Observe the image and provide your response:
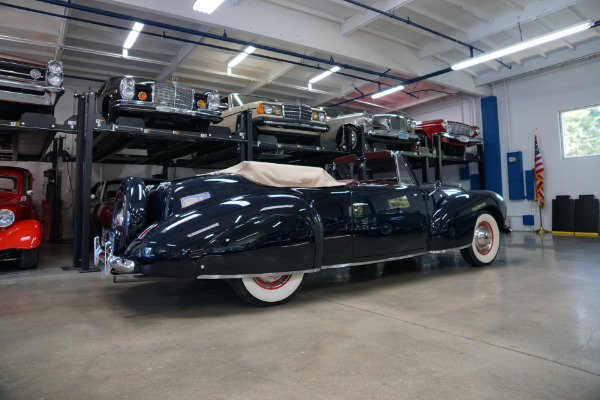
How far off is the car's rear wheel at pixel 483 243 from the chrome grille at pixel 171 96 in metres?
4.61

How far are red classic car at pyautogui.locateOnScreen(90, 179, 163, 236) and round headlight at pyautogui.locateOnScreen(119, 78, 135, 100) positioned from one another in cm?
209

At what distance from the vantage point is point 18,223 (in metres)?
5.20

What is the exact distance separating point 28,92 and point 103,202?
316 centimetres

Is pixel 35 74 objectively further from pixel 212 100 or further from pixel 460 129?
pixel 460 129

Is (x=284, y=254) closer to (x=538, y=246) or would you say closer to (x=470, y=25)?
(x=538, y=246)

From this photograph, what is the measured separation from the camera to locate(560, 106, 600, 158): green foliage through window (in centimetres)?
1026

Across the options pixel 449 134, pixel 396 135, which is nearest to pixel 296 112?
pixel 396 135

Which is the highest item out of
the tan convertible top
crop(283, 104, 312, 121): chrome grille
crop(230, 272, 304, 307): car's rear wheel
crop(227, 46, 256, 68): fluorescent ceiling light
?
crop(227, 46, 256, 68): fluorescent ceiling light

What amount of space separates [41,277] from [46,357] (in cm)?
320

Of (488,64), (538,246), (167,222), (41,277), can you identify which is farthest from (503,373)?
(488,64)

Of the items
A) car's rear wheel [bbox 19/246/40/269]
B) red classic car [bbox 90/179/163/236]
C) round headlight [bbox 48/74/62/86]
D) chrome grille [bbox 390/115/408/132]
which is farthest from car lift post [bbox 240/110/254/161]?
chrome grille [bbox 390/115/408/132]

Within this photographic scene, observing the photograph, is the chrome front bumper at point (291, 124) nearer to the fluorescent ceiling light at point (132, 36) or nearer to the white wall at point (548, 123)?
the fluorescent ceiling light at point (132, 36)

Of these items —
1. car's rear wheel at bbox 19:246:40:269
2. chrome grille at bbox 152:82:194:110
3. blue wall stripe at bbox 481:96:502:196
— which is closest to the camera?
car's rear wheel at bbox 19:246:40:269

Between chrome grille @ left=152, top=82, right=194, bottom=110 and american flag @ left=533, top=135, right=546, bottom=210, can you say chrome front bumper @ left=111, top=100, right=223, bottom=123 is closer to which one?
chrome grille @ left=152, top=82, right=194, bottom=110
